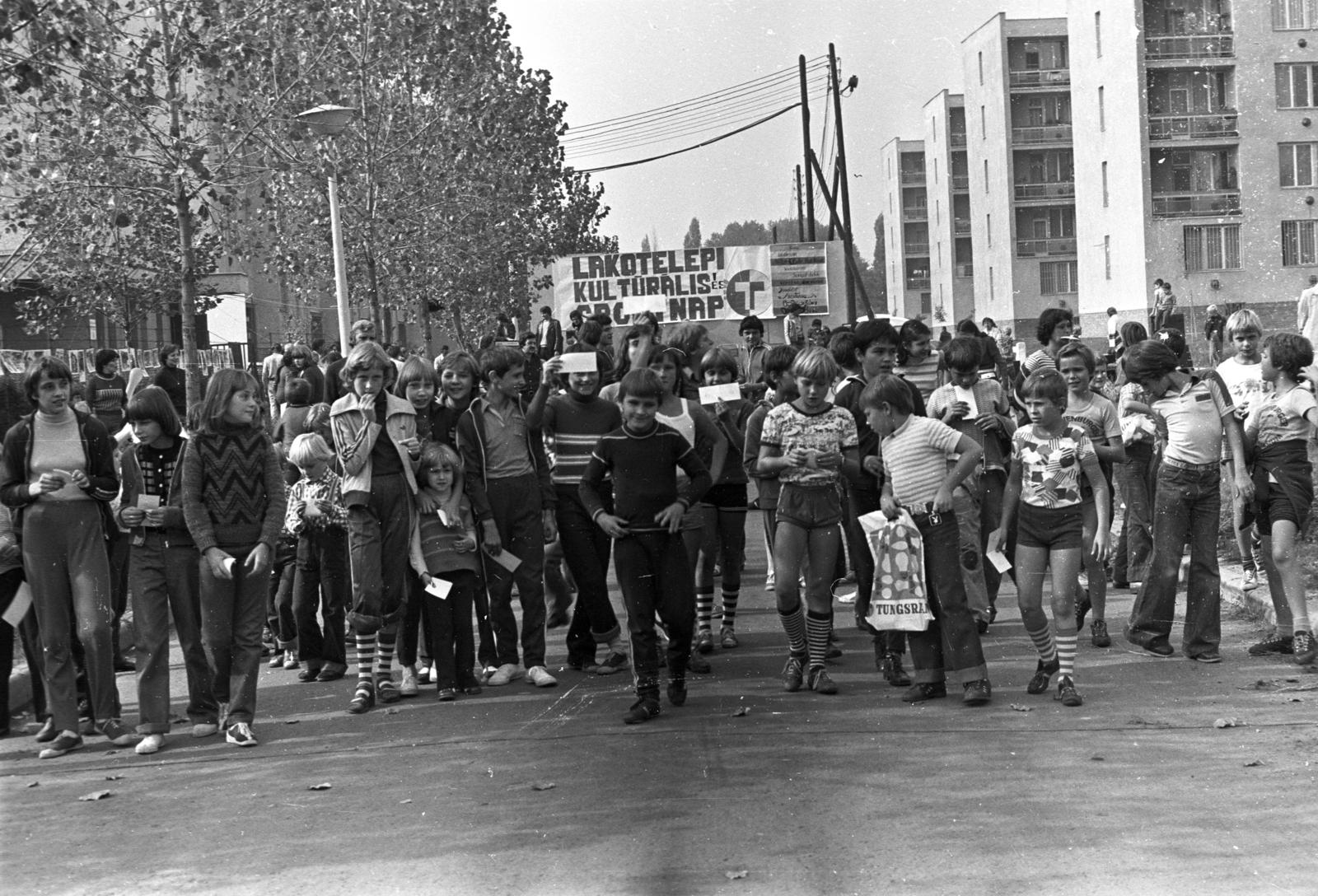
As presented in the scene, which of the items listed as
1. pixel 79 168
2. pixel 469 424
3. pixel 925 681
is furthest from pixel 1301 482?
pixel 79 168

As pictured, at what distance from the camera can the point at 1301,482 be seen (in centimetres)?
855

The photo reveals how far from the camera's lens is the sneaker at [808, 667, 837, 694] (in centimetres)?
814

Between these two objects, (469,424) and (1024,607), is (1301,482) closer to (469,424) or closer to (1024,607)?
(1024,607)

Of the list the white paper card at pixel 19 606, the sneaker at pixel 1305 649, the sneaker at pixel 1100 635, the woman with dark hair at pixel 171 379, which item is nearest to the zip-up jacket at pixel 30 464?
the white paper card at pixel 19 606

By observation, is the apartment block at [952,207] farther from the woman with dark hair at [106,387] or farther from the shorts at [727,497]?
the shorts at [727,497]

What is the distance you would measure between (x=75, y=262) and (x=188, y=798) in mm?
22882

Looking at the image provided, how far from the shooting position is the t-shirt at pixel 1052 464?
788 cm

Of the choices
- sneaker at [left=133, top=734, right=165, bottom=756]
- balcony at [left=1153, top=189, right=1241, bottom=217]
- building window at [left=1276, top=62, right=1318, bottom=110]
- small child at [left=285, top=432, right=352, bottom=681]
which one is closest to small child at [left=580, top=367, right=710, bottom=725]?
small child at [left=285, top=432, right=352, bottom=681]

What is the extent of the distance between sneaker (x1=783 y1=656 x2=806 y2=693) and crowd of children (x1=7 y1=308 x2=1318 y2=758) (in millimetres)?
37

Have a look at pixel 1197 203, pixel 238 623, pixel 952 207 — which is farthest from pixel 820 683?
pixel 952 207

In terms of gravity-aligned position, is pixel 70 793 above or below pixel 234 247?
below

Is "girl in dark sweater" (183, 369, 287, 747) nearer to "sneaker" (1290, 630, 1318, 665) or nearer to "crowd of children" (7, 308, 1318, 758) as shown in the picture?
"crowd of children" (7, 308, 1318, 758)

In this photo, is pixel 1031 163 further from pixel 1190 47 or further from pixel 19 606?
pixel 19 606

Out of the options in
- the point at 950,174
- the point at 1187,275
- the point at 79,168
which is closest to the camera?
the point at 79,168
